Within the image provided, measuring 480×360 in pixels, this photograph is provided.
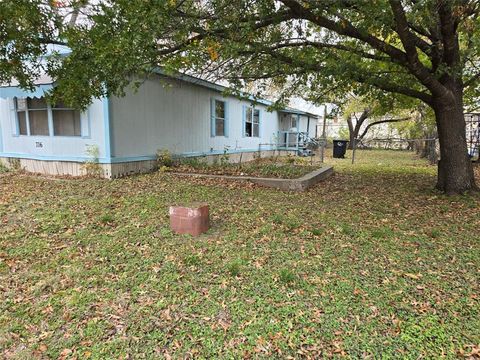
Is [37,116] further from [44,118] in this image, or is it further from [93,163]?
[93,163]

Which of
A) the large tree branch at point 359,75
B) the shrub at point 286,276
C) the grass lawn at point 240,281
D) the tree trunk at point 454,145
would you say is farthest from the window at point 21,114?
the tree trunk at point 454,145

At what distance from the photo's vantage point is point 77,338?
2451mm

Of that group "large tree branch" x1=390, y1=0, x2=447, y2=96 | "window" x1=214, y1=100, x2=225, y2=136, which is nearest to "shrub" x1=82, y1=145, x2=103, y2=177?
"window" x1=214, y1=100, x2=225, y2=136

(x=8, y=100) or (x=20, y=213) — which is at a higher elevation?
(x=8, y=100)

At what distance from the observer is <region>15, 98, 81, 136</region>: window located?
27.3 feet

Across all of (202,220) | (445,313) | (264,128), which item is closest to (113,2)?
(202,220)

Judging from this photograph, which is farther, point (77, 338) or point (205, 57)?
point (205, 57)

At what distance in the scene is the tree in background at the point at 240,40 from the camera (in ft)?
15.1

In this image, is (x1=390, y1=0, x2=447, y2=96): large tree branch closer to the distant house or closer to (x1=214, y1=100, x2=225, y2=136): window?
the distant house

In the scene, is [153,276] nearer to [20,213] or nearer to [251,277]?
[251,277]

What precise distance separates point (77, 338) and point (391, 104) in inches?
370

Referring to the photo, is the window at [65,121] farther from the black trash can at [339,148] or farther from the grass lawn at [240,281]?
the black trash can at [339,148]

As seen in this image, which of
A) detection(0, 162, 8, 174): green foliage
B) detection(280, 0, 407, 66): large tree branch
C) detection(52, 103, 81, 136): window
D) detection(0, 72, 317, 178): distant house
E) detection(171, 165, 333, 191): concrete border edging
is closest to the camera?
detection(280, 0, 407, 66): large tree branch

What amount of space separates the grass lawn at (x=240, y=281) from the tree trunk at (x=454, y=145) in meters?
1.06
